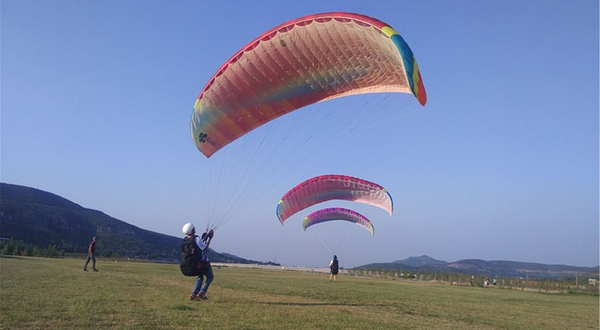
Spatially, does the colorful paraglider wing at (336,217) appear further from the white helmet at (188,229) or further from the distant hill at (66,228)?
the distant hill at (66,228)

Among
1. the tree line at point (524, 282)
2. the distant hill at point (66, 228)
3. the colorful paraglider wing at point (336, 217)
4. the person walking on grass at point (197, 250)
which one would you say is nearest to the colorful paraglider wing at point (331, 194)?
the colorful paraglider wing at point (336, 217)

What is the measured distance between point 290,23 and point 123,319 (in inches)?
265

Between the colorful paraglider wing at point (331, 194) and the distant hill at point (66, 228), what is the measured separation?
2238 inches

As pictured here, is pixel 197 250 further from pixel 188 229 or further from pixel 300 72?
pixel 300 72

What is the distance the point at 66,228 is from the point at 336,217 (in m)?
92.8

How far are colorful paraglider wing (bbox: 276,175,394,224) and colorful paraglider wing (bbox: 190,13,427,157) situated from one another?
987 cm

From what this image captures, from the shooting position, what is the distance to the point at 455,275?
130 feet

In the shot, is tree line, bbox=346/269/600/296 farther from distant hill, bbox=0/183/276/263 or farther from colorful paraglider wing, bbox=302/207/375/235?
distant hill, bbox=0/183/276/263

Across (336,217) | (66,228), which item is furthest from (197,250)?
(66,228)

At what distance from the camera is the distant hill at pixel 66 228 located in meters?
82.9

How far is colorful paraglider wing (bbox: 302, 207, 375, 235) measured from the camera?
3102 centimetres

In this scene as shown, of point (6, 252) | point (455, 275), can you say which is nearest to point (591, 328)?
point (455, 275)

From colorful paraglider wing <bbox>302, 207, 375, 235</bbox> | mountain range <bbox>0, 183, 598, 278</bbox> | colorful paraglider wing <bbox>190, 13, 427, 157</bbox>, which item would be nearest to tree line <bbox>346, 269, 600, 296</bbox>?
colorful paraglider wing <bbox>302, 207, 375, 235</bbox>

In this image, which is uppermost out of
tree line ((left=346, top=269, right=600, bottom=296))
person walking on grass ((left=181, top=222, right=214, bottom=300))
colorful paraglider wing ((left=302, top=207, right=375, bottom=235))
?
colorful paraglider wing ((left=302, top=207, right=375, bottom=235))
